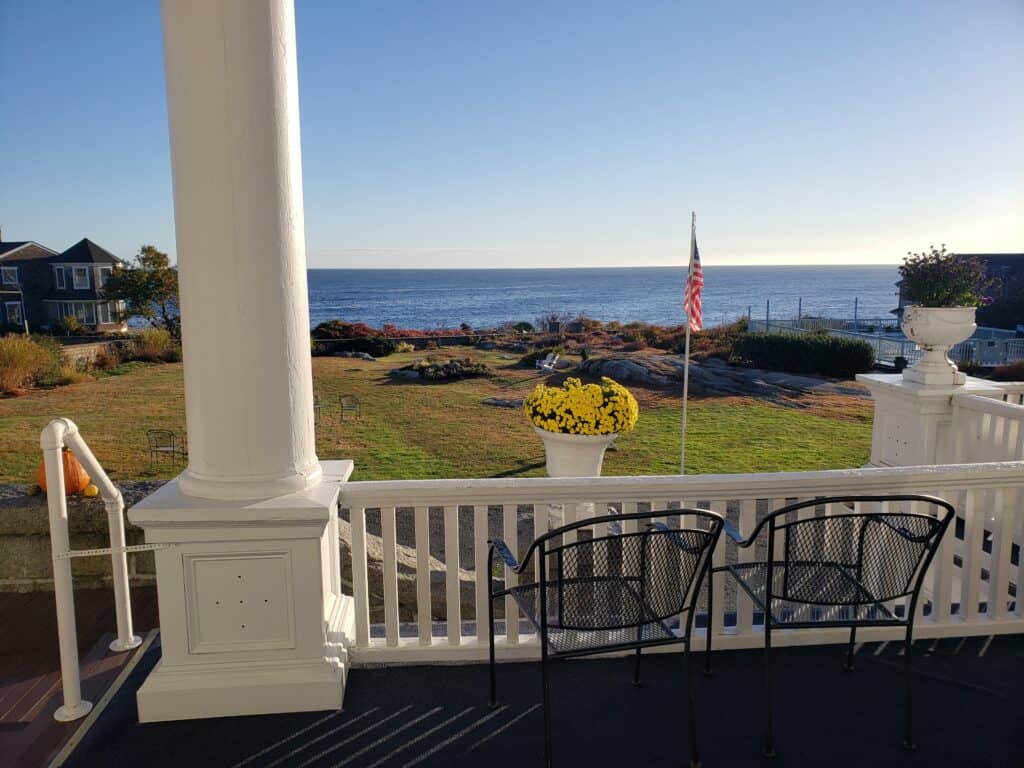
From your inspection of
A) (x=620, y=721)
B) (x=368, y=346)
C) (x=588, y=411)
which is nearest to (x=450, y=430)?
(x=588, y=411)

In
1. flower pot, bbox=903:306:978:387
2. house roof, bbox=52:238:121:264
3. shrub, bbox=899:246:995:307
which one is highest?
house roof, bbox=52:238:121:264

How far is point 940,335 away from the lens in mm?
4746

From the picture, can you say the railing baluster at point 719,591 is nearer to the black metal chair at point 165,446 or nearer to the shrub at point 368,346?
the black metal chair at point 165,446

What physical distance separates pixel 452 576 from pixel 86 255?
3029 centimetres

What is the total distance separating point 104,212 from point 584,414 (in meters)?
30.6

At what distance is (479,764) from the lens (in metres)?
2.13

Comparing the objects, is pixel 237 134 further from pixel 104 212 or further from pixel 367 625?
pixel 104 212

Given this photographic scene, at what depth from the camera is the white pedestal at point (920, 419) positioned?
15.6 ft

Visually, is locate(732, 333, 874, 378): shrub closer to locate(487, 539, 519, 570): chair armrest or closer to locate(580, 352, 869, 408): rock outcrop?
locate(580, 352, 869, 408): rock outcrop

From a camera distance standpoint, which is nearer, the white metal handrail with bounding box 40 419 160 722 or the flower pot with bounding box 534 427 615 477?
the white metal handrail with bounding box 40 419 160 722

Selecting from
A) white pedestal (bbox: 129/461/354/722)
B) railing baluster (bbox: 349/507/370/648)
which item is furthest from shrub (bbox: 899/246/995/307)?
white pedestal (bbox: 129/461/354/722)

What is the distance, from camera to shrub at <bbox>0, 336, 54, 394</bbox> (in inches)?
457

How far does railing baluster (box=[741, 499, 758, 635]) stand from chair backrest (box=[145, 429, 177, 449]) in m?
8.65

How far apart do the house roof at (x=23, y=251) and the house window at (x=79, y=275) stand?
51.4 inches
